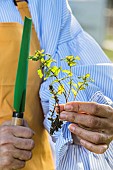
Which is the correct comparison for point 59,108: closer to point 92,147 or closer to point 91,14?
point 92,147

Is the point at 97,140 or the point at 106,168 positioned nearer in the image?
the point at 97,140

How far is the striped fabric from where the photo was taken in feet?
6.24

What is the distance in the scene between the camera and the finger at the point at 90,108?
1704 millimetres

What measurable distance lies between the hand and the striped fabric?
14cm

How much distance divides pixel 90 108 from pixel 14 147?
0.84 feet

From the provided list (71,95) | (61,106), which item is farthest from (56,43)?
(61,106)

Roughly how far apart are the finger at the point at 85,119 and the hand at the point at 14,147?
152 mm

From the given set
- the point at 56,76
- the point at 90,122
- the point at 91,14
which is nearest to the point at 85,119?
the point at 90,122

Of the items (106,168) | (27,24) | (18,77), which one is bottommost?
(106,168)

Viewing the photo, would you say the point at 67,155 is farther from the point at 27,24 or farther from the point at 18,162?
the point at 27,24

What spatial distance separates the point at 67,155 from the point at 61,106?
0.81 feet

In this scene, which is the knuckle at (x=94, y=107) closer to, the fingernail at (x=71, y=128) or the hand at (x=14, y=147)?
the fingernail at (x=71, y=128)

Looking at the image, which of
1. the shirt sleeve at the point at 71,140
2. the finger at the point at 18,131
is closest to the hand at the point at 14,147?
the finger at the point at 18,131

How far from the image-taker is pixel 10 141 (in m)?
1.78
